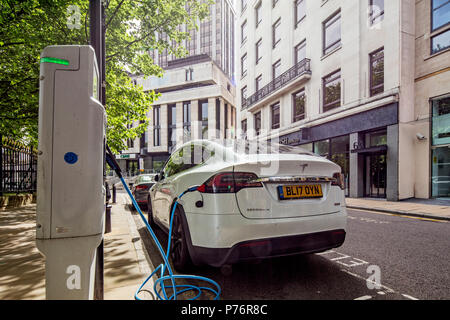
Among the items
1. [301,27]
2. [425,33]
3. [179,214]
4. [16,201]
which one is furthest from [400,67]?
[16,201]

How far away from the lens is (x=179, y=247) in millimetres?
2961

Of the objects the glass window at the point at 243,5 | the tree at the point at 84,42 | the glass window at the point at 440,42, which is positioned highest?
the glass window at the point at 243,5

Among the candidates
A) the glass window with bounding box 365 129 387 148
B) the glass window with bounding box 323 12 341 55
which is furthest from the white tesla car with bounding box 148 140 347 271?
the glass window with bounding box 323 12 341 55

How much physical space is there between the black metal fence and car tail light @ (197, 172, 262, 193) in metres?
9.79

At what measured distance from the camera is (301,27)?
17.7 m

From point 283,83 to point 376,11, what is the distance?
22.6ft

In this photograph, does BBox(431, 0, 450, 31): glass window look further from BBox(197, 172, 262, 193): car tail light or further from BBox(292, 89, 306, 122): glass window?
BBox(197, 172, 262, 193): car tail light

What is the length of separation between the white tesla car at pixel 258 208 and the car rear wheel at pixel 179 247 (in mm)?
13

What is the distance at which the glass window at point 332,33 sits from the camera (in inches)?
584

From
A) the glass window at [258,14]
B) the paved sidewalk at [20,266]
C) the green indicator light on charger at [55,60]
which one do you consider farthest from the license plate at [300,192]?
the glass window at [258,14]

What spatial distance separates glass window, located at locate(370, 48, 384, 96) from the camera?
1234 centimetres

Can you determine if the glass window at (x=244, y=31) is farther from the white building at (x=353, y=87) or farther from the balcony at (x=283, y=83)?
the balcony at (x=283, y=83)

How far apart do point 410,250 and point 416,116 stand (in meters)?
10.1

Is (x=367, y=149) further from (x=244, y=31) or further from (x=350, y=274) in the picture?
(x=244, y=31)
